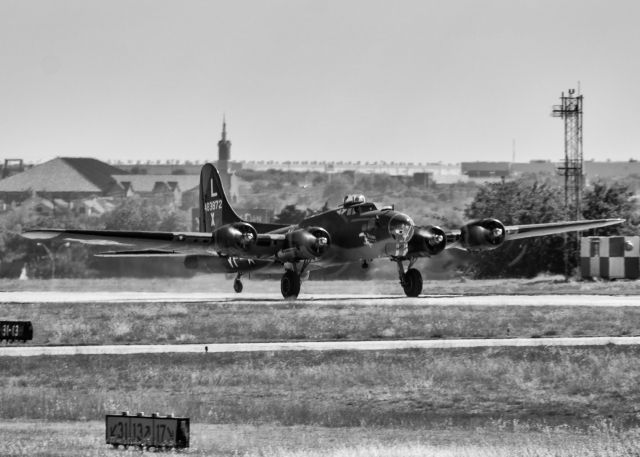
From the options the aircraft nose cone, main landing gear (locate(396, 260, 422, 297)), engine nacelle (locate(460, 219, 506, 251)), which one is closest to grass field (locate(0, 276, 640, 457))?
the aircraft nose cone

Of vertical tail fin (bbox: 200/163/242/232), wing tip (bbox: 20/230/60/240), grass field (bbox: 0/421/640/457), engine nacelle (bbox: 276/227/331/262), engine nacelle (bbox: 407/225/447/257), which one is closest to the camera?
grass field (bbox: 0/421/640/457)

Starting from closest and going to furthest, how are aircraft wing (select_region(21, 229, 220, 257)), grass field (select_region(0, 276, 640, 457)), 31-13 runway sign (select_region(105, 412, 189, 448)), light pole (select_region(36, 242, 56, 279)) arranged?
31-13 runway sign (select_region(105, 412, 189, 448)), grass field (select_region(0, 276, 640, 457)), aircraft wing (select_region(21, 229, 220, 257)), light pole (select_region(36, 242, 56, 279))

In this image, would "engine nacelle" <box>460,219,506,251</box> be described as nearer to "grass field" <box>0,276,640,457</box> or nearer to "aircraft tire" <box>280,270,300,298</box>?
"aircraft tire" <box>280,270,300,298</box>

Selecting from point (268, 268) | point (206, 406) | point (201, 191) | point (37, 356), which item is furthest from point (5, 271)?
point (206, 406)

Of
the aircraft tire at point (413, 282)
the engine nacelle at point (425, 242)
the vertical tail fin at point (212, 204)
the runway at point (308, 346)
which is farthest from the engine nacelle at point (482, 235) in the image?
the runway at point (308, 346)

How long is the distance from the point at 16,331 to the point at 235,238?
15.1 meters

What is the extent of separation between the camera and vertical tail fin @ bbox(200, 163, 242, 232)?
2440 inches

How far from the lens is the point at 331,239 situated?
53.1 m

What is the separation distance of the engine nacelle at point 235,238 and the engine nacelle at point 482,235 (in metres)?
9.60

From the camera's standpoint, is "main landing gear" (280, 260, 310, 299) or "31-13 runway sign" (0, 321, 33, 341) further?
"main landing gear" (280, 260, 310, 299)

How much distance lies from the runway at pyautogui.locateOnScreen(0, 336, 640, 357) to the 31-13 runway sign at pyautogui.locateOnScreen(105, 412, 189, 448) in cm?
1267

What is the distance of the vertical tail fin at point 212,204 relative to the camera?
6197cm

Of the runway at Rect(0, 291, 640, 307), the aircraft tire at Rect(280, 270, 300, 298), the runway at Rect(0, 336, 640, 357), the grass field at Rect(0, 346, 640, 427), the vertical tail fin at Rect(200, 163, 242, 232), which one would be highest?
the vertical tail fin at Rect(200, 163, 242, 232)

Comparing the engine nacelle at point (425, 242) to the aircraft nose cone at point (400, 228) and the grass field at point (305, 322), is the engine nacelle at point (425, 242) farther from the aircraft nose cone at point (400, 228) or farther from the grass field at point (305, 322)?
the grass field at point (305, 322)
